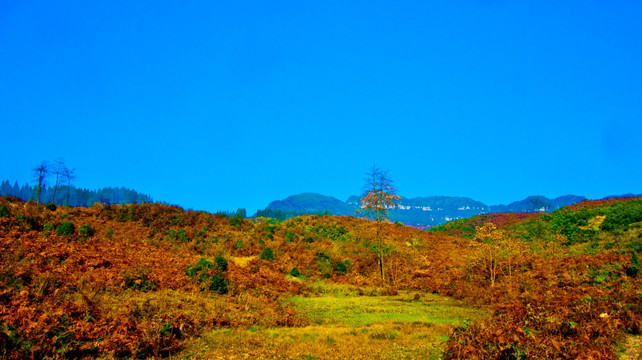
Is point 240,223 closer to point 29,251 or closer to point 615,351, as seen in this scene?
point 29,251

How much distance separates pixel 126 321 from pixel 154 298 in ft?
14.8

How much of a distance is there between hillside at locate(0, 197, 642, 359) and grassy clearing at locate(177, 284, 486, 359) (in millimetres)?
99

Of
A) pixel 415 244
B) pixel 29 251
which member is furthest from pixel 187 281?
pixel 415 244

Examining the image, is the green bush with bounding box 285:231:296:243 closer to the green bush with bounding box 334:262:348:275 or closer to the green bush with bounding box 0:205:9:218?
the green bush with bounding box 334:262:348:275

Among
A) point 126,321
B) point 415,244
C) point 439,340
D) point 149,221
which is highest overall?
point 149,221

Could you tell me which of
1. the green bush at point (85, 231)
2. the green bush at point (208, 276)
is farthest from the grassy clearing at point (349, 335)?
the green bush at point (85, 231)

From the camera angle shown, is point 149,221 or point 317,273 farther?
point 149,221

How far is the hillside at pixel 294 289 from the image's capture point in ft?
36.1

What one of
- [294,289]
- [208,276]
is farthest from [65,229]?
[294,289]

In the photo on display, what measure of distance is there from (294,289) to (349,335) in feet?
41.4

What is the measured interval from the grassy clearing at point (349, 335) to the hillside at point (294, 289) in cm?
10

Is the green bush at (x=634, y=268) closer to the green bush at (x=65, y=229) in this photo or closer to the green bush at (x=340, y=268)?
the green bush at (x=340, y=268)

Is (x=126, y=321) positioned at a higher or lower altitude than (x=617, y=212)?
lower

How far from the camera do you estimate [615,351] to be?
9.95 meters
